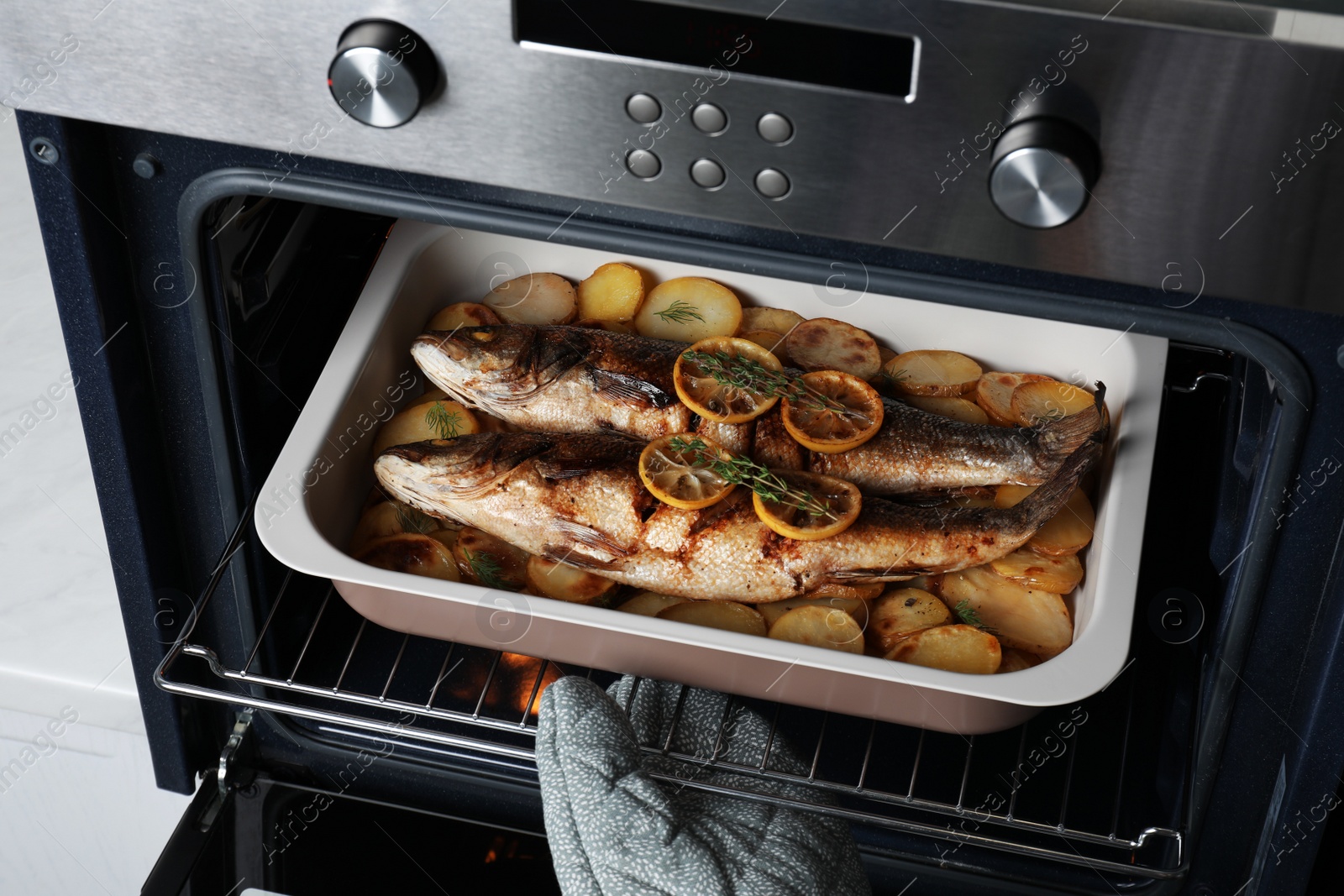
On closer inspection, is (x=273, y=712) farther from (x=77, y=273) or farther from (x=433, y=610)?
(x=77, y=273)

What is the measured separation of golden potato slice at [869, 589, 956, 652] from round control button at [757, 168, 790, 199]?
1.46 ft

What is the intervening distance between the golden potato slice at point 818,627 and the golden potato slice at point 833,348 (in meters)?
0.24

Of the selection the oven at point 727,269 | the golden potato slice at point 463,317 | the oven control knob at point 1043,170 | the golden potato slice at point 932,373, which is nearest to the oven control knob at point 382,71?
the oven at point 727,269

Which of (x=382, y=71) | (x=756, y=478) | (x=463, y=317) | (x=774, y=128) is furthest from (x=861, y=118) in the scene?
(x=463, y=317)

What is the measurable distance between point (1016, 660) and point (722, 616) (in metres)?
0.26

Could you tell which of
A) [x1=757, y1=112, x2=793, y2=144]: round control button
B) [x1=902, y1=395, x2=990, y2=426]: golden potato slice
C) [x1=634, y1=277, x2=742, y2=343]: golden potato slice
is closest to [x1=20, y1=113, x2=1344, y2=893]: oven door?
[x1=757, y1=112, x2=793, y2=144]: round control button

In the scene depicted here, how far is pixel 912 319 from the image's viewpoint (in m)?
1.17

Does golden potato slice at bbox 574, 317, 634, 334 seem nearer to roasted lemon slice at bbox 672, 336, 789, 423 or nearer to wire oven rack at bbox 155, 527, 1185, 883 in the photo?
roasted lemon slice at bbox 672, 336, 789, 423

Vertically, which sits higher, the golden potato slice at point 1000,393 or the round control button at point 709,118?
the round control button at point 709,118

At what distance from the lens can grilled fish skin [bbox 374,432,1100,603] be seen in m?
1.02

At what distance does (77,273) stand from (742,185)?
1.69ft

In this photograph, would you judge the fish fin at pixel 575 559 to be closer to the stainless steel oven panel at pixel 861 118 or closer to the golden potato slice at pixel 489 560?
the golden potato slice at pixel 489 560

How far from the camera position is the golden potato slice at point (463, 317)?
120cm

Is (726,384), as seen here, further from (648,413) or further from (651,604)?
(651,604)
